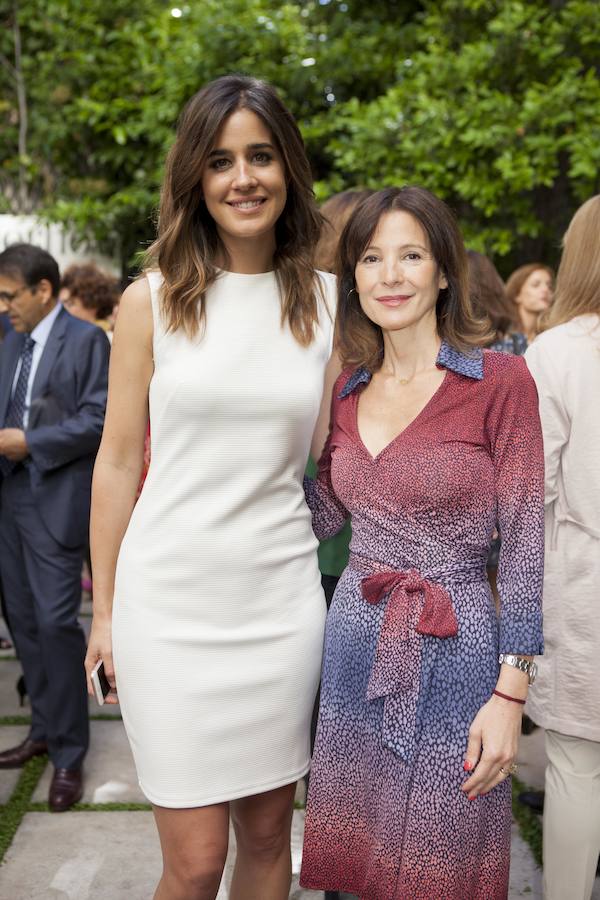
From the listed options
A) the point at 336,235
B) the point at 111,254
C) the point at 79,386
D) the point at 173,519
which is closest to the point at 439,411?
the point at 173,519

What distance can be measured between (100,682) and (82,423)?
5.60 feet

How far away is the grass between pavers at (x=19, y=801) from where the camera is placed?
134 inches

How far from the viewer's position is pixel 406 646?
1.98 m

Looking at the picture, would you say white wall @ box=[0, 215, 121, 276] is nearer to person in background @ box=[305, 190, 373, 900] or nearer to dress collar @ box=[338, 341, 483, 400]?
person in background @ box=[305, 190, 373, 900]

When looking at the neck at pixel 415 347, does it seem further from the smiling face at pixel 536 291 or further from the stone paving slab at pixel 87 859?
the smiling face at pixel 536 291

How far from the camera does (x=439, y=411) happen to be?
200 cm

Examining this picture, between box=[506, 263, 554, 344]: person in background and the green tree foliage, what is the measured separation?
2.66ft

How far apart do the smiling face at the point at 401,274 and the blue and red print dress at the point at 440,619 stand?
0.40 ft

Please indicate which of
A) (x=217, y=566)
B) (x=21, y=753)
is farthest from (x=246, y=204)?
(x=21, y=753)

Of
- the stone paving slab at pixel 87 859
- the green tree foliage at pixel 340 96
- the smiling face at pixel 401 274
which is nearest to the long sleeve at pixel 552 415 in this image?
the smiling face at pixel 401 274

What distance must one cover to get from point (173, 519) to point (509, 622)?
703mm

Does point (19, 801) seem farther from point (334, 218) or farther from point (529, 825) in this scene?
point (334, 218)

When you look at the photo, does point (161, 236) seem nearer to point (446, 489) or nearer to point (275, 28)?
point (446, 489)

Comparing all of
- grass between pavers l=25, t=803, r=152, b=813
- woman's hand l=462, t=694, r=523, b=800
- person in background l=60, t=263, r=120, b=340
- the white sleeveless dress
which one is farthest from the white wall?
woman's hand l=462, t=694, r=523, b=800
